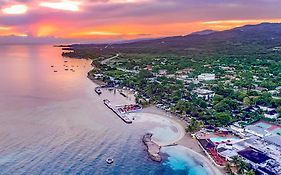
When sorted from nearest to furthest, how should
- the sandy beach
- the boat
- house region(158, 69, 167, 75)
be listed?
the sandy beach < the boat < house region(158, 69, 167, 75)

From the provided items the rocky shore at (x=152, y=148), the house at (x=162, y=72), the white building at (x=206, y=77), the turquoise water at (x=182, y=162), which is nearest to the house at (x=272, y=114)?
the turquoise water at (x=182, y=162)

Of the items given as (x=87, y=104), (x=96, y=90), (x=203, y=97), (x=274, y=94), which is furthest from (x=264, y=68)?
(x=87, y=104)

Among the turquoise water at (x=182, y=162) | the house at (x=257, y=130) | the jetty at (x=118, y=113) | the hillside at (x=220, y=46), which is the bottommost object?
the turquoise water at (x=182, y=162)

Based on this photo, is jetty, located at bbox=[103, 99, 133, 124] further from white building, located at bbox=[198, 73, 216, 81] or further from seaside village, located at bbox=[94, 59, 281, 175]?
white building, located at bbox=[198, 73, 216, 81]

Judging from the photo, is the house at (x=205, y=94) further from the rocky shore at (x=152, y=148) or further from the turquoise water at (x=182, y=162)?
the turquoise water at (x=182, y=162)

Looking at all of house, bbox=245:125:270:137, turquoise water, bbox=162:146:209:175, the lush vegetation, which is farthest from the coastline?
house, bbox=245:125:270:137

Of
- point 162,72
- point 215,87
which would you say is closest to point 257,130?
point 215,87

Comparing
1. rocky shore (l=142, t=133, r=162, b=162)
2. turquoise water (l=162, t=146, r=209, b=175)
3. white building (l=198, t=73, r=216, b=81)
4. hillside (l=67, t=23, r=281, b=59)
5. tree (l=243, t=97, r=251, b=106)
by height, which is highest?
hillside (l=67, t=23, r=281, b=59)
